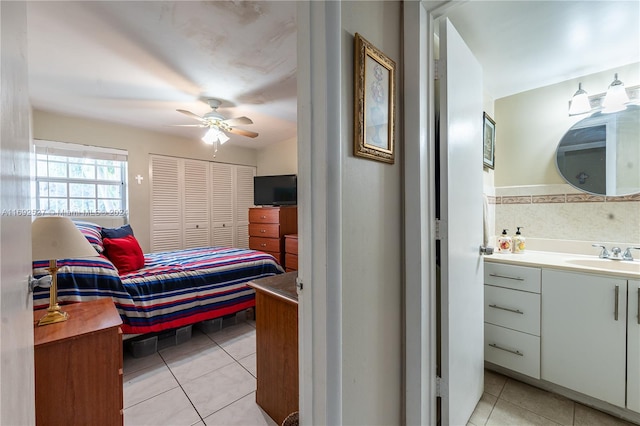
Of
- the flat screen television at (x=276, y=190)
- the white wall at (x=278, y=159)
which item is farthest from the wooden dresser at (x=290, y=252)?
the white wall at (x=278, y=159)

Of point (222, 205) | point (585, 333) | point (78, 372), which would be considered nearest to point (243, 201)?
point (222, 205)

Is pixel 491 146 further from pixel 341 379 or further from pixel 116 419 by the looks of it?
pixel 116 419

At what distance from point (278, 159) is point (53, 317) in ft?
12.7

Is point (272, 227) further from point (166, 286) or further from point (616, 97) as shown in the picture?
point (616, 97)

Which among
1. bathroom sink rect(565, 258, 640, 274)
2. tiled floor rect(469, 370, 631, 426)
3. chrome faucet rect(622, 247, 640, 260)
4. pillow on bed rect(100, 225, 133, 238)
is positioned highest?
pillow on bed rect(100, 225, 133, 238)

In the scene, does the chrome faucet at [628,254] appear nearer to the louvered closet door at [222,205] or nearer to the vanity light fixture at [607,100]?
the vanity light fixture at [607,100]

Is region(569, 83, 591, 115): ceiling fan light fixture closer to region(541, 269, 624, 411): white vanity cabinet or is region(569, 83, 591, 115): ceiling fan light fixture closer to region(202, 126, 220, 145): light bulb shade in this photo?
region(541, 269, 624, 411): white vanity cabinet

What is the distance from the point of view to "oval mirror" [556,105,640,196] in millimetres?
1757

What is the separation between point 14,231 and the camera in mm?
617

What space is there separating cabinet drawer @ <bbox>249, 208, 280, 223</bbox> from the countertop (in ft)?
9.92

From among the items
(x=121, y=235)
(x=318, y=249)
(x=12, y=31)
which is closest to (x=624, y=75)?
(x=318, y=249)

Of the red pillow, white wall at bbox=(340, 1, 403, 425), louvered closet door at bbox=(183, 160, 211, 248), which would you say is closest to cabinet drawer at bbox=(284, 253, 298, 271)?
louvered closet door at bbox=(183, 160, 211, 248)

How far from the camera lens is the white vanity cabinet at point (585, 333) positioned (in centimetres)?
142

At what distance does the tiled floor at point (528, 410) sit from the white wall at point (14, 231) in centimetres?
192
